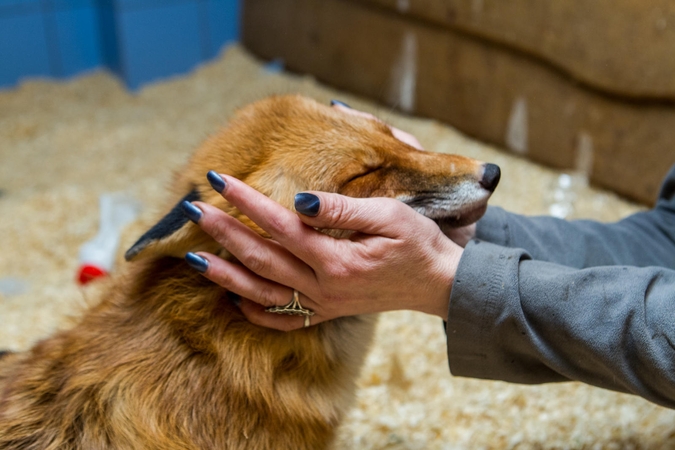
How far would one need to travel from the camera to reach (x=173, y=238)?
1494 millimetres

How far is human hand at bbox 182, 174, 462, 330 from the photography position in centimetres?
142

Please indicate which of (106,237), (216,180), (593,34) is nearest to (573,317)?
(216,180)

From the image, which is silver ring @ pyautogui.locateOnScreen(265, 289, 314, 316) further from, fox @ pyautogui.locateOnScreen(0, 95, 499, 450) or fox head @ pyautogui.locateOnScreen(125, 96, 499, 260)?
fox head @ pyautogui.locateOnScreen(125, 96, 499, 260)

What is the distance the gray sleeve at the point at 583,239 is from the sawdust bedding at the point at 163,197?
0.71 m

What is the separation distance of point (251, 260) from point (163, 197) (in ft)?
5.38

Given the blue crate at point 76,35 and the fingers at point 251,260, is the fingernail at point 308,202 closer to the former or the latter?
the fingers at point 251,260

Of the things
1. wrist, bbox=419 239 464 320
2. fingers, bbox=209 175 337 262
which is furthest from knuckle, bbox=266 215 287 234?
wrist, bbox=419 239 464 320

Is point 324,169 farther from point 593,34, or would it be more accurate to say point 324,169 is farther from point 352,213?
point 593,34

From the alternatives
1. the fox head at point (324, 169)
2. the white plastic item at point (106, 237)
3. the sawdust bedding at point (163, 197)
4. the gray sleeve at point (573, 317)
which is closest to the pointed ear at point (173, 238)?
the fox head at point (324, 169)

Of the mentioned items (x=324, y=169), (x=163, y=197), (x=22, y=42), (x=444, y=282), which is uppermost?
(x=324, y=169)

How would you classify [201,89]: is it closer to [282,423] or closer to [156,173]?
[156,173]

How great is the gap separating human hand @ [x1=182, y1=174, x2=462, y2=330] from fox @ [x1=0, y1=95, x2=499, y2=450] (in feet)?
0.29

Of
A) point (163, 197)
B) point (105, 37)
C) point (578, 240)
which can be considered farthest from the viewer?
point (105, 37)

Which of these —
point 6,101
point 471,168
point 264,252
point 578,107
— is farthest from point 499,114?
point 6,101
